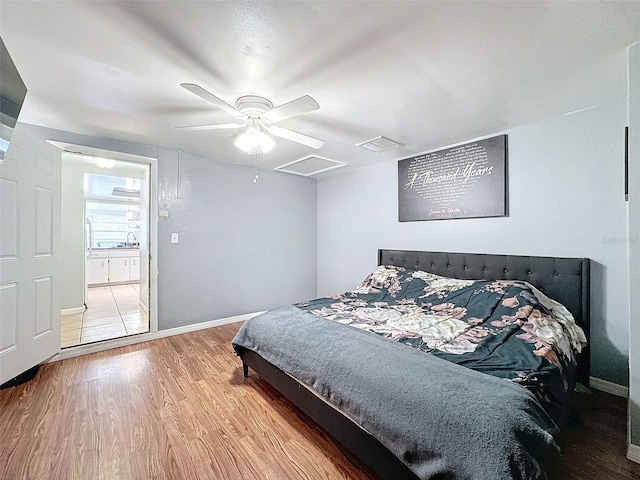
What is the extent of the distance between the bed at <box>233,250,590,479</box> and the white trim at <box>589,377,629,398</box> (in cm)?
11

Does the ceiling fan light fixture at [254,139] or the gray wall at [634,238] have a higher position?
the ceiling fan light fixture at [254,139]

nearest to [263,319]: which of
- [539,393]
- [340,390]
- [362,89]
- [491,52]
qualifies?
[340,390]

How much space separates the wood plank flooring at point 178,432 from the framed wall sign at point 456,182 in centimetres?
184

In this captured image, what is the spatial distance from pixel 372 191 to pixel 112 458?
3.65m

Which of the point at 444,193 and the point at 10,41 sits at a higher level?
the point at 10,41

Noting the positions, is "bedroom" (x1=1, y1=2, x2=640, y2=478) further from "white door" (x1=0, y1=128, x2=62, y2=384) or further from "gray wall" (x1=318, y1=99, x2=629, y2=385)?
"white door" (x1=0, y1=128, x2=62, y2=384)

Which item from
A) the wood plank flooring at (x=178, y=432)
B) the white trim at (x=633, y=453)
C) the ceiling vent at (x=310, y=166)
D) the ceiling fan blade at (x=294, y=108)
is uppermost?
the ceiling vent at (x=310, y=166)

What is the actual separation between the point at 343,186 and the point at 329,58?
273 cm

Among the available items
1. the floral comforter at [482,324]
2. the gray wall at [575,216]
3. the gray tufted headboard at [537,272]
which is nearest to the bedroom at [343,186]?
the gray wall at [575,216]

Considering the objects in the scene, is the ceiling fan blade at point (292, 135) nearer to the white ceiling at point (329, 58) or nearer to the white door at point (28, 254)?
the white ceiling at point (329, 58)

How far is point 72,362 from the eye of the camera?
8.53ft

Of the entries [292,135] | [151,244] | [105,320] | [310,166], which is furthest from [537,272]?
[105,320]

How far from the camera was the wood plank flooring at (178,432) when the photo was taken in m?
1.40

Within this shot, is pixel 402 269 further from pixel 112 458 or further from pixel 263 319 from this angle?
pixel 112 458
